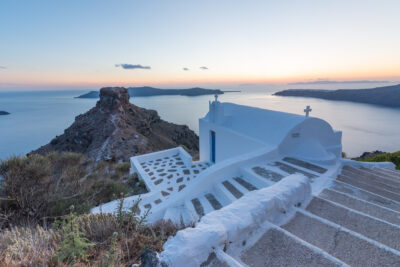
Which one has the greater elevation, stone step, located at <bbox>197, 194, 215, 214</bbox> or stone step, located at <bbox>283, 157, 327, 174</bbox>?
stone step, located at <bbox>283, 157, 327, 174</bbox>

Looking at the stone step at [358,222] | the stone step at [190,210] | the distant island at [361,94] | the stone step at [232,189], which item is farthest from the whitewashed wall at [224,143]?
the distant island at [361,94]

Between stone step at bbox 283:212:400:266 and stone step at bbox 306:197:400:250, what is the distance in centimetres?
20

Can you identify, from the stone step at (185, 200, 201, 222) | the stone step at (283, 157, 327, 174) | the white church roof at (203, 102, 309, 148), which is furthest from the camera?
the white church roof at (203, 102, 309, 148)

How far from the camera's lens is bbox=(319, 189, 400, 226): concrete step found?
2.19 metres

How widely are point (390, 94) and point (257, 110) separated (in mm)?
59511

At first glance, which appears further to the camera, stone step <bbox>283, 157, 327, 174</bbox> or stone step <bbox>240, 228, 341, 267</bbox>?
stone step <bbox>283, 157, 327, 174</bbox>

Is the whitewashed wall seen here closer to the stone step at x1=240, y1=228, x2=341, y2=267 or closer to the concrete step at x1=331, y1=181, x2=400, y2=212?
the concrete step at x1=331, y1=181, x2=400, y2=212

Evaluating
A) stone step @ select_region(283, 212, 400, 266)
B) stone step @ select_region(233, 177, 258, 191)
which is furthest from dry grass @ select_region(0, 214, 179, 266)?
stone step @ select_region(233, 177, 258, 191)

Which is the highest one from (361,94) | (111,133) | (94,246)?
(361,94)

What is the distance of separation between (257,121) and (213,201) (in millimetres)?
3248

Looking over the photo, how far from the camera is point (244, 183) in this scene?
3766 mm

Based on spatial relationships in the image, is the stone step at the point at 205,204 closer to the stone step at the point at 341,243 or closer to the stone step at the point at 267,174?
the stone step at the point at 267,174

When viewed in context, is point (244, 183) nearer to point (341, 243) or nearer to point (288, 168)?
point (288, 168)

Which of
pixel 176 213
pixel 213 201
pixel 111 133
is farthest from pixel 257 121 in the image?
pixel 111 133
